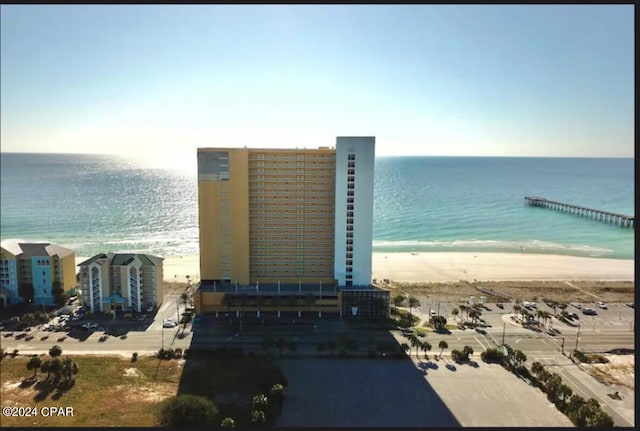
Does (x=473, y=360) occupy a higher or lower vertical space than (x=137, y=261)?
lower

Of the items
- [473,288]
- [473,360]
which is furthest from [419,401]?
[473,288]

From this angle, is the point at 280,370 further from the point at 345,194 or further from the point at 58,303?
the point at 58,303

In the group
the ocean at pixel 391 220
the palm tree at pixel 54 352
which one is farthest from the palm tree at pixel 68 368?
the ocean at pixel 391 220

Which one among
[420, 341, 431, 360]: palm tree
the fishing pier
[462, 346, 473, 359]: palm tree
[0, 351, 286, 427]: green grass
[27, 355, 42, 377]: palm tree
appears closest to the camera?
[0, 351, 286, 427]: green grass

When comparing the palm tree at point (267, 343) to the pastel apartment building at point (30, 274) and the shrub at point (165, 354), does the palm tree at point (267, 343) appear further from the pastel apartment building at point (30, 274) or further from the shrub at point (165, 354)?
the pastel apartment building at point (30, 274)

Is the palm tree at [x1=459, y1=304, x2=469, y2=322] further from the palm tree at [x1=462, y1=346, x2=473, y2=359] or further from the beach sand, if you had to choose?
the beach sand

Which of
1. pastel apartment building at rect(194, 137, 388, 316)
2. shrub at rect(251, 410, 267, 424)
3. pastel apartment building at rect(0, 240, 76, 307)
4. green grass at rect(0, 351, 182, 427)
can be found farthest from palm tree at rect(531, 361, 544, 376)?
pastel apartment building at rect(0, 240, 76, 307)
